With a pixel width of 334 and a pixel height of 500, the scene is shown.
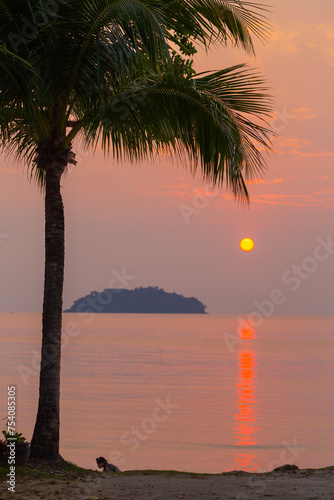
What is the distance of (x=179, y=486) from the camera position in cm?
1025

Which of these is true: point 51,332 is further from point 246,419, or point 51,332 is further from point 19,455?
point 246,419

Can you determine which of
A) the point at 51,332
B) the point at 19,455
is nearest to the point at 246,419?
the point at 51,332

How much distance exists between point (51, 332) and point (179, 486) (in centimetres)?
322

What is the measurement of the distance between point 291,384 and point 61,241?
3879 cm

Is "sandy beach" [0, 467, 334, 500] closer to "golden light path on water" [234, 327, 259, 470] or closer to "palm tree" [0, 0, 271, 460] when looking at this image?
"palm tree" [0, 0, 271, 460]

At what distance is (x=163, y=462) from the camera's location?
2273cm

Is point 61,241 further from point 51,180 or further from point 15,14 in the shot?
point 15,14

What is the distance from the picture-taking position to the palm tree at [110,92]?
9.98 m

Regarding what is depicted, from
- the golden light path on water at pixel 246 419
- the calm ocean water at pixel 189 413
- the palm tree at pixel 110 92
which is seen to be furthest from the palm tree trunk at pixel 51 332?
the golden light path on water at pixel 246 419

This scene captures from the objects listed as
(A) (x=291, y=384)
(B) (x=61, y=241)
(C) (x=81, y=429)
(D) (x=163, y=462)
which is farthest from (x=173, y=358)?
(B) (x=61, y=241)

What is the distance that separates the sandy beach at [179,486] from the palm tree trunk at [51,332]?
0.98 metres

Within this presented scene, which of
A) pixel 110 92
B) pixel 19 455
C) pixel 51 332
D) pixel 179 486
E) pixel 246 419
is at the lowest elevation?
pixel 246 419

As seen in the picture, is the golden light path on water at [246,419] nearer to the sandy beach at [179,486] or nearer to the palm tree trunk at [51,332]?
the sandy beach at [179,486]

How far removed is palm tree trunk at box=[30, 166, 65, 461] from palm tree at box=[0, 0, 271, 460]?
0.7 inches
